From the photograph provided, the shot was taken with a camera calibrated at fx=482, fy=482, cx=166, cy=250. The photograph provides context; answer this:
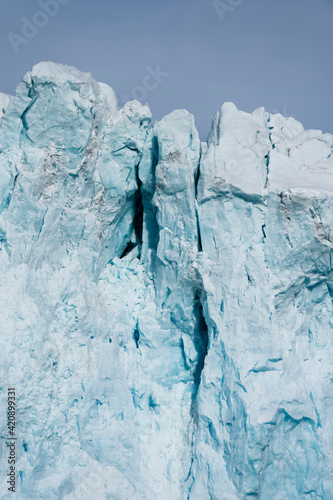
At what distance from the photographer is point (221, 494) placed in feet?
27.4

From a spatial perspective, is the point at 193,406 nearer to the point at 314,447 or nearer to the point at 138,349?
the point at 138,349

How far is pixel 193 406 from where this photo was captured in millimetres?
9461

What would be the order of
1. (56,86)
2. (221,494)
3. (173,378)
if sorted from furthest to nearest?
1. (173,378)
2. (56,86)
3. (221,494)

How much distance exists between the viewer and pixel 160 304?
32.2 ft

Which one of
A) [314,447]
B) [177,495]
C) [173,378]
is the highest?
[173,378]

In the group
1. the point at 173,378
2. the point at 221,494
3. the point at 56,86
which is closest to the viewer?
the point at 221,494

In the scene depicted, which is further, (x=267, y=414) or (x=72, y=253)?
(x=72, y=253)

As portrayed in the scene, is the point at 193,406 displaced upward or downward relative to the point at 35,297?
downward

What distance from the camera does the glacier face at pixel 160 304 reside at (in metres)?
8.55

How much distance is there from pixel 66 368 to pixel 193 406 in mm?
2600

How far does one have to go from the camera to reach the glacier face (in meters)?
8.55

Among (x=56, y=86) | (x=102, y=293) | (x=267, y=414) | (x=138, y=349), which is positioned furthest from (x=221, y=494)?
(x=56, y=86)

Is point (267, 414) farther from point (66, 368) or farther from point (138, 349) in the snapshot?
point (66, 368)

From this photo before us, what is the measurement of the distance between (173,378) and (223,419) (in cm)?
146
